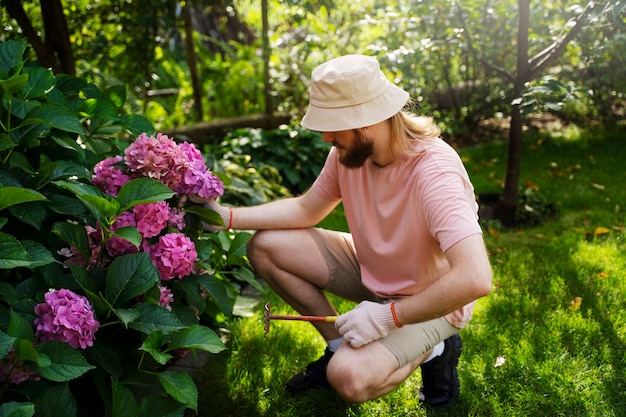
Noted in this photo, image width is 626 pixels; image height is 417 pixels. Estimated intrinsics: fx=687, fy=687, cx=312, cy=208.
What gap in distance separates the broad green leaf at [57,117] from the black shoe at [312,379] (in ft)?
3.89

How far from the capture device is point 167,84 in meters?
7.03

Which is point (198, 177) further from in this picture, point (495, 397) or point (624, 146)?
point (624, 146)

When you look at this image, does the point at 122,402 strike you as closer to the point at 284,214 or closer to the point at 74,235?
the point at 74,235

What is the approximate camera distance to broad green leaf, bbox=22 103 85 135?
1978 millimetres

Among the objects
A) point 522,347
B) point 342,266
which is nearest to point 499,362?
point 522,347

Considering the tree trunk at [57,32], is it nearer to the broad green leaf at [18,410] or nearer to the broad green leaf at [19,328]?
the broad green leaf at [19,328]

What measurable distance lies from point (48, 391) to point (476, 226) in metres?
1.22

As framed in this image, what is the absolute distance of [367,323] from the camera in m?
2.10

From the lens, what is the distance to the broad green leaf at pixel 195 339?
183cm

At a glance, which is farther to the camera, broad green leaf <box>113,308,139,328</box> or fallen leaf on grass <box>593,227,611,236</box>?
fallen leaf on grass <box>593,227,611,236</box>

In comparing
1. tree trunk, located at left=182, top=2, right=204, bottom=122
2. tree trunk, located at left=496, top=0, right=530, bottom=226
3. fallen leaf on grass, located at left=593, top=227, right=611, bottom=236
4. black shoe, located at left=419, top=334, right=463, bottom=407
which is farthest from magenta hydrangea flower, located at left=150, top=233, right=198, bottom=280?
tree trunk, located at left=182, top=2, right=204, bottom=122

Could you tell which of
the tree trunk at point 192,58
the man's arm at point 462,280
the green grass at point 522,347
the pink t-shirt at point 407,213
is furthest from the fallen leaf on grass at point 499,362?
the tree trunk at point 192,58

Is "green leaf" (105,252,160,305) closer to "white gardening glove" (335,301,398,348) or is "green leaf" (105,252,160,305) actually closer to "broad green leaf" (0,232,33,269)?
"broad green leaf" (0,232,33,269)

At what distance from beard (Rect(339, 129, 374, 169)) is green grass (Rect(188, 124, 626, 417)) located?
2.83 feet
